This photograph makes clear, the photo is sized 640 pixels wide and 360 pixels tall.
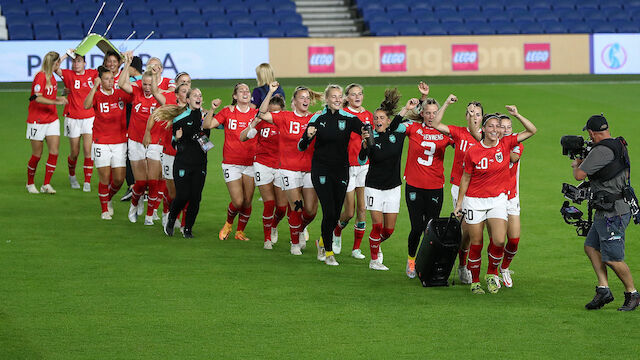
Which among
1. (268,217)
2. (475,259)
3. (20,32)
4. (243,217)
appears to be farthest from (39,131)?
(20,32)

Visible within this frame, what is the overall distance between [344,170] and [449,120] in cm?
1213

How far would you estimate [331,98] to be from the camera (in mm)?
11422

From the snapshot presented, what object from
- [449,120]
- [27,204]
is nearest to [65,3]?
[449,120]

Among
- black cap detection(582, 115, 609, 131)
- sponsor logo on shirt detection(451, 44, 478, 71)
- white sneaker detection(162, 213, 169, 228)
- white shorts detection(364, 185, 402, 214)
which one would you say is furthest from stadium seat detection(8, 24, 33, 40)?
black cap detection(582, 115, 609, 131)

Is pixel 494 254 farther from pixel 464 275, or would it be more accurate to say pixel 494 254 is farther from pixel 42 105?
pixel 42 105

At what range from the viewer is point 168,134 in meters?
13.4

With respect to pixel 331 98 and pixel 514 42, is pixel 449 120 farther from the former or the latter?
pixel 331 98

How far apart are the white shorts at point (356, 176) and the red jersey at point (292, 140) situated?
650 millimetres

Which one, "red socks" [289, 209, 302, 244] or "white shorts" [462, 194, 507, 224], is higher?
"white shorts" [462, 194, 507, 224]

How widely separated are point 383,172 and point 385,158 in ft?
0.57

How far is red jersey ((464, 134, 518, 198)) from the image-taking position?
1009 centimetres

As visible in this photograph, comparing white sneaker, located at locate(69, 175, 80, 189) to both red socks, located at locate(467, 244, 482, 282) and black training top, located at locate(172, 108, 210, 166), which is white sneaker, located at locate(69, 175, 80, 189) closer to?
black training top, located at locate(172, 108, 210, 166)

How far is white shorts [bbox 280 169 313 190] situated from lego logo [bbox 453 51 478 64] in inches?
711

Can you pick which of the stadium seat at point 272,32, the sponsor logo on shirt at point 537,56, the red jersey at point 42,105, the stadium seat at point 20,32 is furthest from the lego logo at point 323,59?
the red jersey at point 42,105
